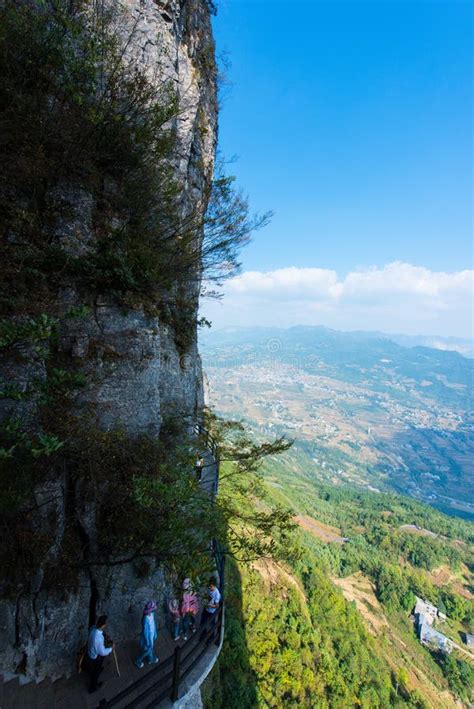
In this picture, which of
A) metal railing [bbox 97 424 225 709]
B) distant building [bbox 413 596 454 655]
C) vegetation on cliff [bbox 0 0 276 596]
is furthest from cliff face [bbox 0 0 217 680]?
distant building [bbox 413 596 454 655]

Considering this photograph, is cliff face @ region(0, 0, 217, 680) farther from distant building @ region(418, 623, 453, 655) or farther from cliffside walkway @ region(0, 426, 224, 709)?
distant building @ region(418, 623, 453, 655)

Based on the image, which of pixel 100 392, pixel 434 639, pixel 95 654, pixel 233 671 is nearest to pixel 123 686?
pixel 95 654

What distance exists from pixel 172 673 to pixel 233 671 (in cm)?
1815

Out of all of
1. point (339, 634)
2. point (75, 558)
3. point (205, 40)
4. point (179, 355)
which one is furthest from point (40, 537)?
point (339, 634)

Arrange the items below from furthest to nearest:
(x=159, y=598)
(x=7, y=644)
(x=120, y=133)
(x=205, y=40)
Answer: (x=205, y=40)
(x=159, y=598)
(x=120, y=133)
(x=7, y=644)

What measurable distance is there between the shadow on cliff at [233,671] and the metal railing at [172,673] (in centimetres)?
1132

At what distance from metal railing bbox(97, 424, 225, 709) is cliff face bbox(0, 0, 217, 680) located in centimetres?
121

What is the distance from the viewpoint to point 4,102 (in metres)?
5.69

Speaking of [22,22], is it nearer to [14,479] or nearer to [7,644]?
[14,479]

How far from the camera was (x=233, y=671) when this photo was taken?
61.1 ft

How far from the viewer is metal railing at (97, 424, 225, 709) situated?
16.8 ft

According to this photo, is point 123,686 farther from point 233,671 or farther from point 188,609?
point 233,671

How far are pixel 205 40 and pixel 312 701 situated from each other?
40.0m

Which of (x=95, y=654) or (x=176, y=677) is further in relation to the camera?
(x=176, y=677)
